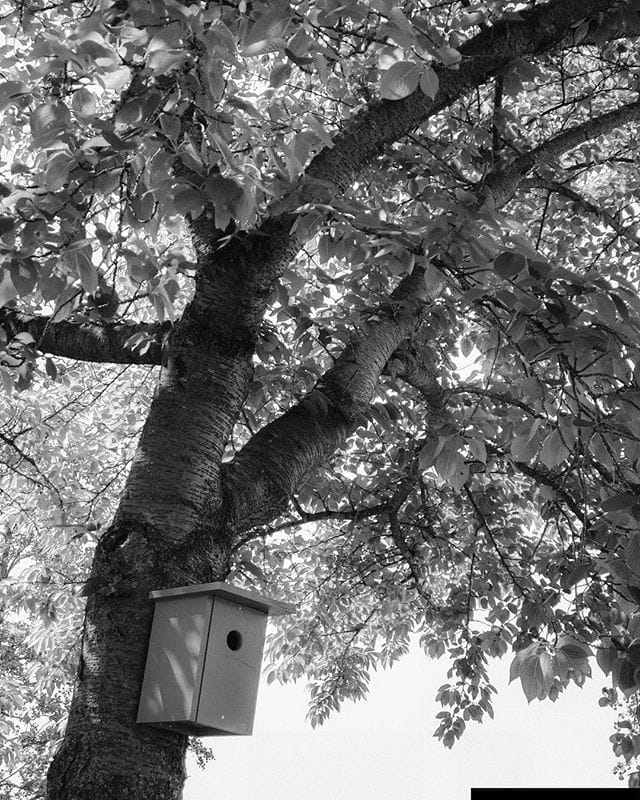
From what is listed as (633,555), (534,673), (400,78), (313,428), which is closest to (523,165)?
(313,428)

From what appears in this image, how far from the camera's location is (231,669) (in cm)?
242

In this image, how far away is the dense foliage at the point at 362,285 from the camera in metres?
2.00

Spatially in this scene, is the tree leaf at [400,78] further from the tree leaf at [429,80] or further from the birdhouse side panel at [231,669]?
the birdhouse side panel at [231,669]

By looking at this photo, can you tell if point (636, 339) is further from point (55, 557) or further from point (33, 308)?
point (55, 557)

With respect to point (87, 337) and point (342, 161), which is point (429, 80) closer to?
point (342, 161)

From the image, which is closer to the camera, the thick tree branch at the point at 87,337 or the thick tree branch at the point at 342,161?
the thick tree branch at the point at 342,161

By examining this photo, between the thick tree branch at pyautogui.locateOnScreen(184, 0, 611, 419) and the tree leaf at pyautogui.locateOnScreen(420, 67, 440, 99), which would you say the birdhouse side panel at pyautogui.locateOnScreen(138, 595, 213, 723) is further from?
the tree leaf at pyautogui.locateOnScreen(420, 67, 440, 99)

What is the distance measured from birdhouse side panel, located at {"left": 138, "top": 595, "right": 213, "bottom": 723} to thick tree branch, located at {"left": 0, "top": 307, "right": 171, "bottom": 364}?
1095 mm

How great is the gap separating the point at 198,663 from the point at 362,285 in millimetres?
1992

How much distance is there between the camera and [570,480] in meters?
4.50

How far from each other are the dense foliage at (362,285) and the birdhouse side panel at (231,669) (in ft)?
1.36

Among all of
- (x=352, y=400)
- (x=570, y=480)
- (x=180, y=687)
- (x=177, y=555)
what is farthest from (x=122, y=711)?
(x=570, y=480)

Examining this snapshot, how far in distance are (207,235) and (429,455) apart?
1.40 meters

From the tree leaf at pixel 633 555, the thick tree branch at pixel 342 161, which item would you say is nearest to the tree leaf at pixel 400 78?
the thick tree branch at pixel 342 161
